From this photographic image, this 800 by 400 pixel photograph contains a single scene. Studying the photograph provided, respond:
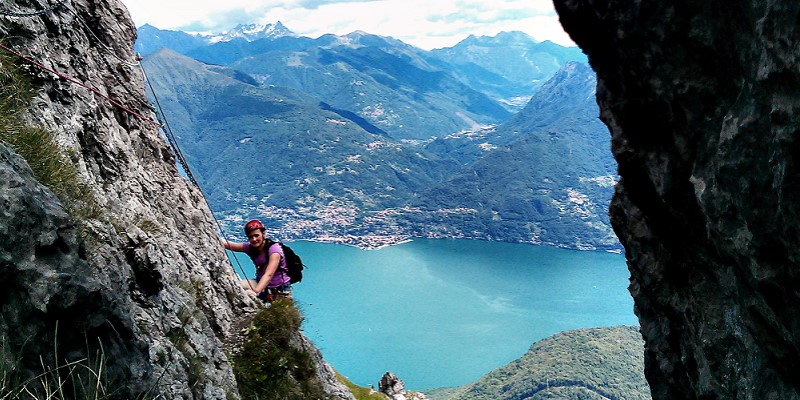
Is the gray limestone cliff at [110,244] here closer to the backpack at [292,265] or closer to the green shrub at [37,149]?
the green shrub at [37,149]

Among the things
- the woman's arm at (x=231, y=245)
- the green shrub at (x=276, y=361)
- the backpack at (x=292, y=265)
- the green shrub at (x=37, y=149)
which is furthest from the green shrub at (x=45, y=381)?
the backpack at (x=292, y=265)

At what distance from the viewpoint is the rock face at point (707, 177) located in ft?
14.4

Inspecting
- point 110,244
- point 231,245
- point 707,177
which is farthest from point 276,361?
point 707,177

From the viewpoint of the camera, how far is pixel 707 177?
18.0ft

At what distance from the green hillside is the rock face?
292 feet

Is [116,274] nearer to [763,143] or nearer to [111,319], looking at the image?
[111,319]

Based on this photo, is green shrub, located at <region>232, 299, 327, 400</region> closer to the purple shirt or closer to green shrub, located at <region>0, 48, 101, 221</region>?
the purple shirt

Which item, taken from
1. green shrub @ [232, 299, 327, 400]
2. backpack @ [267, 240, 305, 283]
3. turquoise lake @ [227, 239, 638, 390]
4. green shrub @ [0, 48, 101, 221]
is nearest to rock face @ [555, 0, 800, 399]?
green shrub @ [232, 299, 327, 400]

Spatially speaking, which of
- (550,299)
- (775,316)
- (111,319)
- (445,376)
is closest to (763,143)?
(775,316)

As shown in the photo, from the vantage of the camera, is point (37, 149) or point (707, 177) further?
point (707, 177)

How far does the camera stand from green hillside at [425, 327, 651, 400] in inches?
3814

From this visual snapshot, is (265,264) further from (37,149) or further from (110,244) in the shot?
(37,149)

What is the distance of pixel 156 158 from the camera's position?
9734 millimetres

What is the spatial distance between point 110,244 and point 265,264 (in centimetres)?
441
